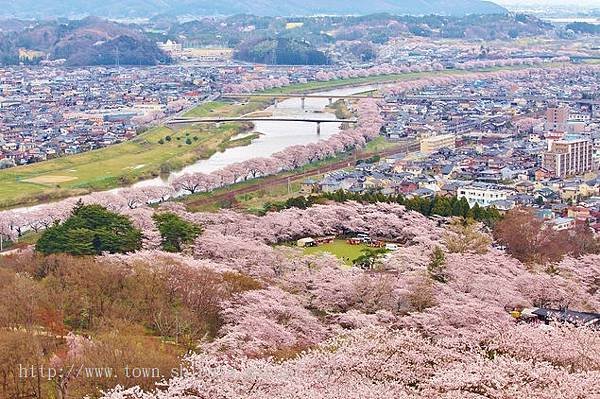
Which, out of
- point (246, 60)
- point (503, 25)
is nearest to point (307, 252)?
point (246, 60)

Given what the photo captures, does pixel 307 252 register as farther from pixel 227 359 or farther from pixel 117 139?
pixel 117 139

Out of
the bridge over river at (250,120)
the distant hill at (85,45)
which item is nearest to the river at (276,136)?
the bridge over river at (250,120)

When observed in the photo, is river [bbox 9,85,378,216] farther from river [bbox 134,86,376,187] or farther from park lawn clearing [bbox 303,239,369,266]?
park lawn clearing [bbox 303,239,369,266]

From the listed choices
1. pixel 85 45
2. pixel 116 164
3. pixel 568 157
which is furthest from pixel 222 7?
pixel 568 157

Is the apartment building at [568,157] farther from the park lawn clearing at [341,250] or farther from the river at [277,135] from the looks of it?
the park lawn clearing at [341,250]

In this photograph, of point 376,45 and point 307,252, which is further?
point 376,45

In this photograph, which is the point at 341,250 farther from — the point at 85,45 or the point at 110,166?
the point at 85,45
